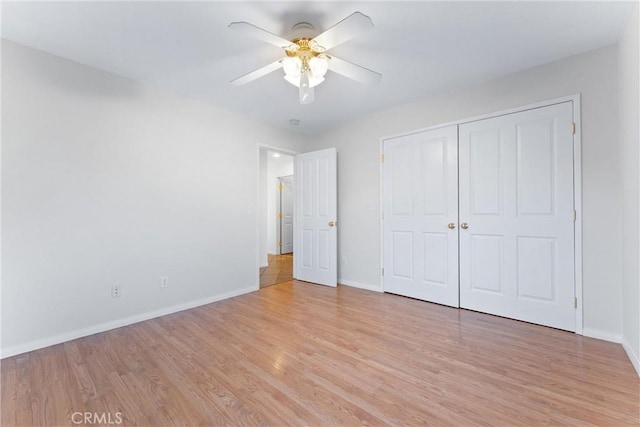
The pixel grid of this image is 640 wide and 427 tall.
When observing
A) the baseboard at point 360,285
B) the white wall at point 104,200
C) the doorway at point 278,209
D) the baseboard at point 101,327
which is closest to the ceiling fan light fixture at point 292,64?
the white wall at point 104,200

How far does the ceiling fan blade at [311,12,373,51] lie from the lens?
1.59 metres

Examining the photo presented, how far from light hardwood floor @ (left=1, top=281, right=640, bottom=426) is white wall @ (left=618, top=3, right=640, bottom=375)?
0.85 ft

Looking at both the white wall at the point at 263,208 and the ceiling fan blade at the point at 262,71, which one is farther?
the white wall at the point at 263,208

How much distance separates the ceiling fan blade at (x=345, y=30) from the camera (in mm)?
1588

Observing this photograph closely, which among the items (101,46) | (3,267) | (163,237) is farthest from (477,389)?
(101,46)

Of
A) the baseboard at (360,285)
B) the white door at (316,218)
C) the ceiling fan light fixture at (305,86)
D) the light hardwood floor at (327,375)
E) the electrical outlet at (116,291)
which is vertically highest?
the ceiling fan light fixture at (305,86)

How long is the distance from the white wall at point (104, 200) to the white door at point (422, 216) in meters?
2.04

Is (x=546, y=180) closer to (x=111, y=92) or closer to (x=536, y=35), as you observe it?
(x=536, y=35)

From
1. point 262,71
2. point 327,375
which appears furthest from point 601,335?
point 262,71

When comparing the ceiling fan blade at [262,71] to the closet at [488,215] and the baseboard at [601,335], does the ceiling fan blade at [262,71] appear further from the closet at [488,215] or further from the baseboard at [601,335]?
the baseboard at [601,335]

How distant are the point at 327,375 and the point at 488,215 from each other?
2284 mm

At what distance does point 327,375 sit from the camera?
181 centimetres

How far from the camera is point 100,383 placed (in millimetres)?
1747

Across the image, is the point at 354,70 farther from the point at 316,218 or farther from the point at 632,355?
the point at 632,355
